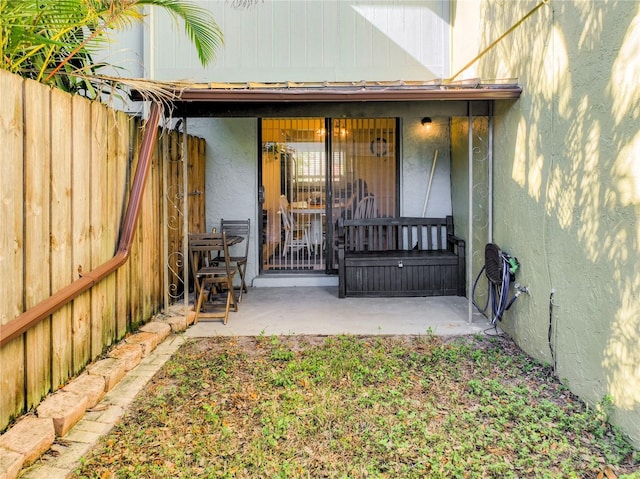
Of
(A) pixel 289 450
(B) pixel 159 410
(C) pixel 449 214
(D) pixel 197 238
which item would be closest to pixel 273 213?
(D) pixel 197 238

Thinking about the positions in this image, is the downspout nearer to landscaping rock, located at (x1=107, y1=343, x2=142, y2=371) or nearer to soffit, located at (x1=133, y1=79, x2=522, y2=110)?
soffit, located at (x1=133, y1=79, x2=522, y2=110)

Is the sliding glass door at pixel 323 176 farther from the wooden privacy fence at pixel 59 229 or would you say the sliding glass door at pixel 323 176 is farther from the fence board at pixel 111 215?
the fence board at pixel 111 215

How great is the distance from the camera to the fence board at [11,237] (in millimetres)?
2283

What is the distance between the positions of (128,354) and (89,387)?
592mm

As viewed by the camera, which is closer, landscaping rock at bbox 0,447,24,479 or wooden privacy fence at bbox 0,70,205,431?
landscaping rock at bbox 0,447,24,479

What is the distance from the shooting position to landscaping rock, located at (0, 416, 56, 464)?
2.20m

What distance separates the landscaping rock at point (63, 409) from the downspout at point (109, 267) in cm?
55

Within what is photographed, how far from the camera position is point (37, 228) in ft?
8.46

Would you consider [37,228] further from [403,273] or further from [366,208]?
[366,208]

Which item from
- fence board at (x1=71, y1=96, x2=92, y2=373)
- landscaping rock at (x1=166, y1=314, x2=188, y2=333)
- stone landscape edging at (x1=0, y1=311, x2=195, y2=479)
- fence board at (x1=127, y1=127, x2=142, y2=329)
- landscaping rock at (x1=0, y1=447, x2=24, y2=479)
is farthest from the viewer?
landscaping rock at (x1=166, y1=314, x2=188, y2=333)

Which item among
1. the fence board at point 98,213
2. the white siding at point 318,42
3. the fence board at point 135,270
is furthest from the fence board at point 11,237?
the white siding at point 318,42

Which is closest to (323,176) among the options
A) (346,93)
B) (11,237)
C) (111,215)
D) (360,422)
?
(346,93)

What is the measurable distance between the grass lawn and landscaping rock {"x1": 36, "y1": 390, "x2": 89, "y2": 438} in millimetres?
267

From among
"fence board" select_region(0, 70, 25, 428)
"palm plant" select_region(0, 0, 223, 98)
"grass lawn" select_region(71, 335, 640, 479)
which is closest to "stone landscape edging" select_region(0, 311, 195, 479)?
"fence board" select_region(0, 70, 25, 428)
